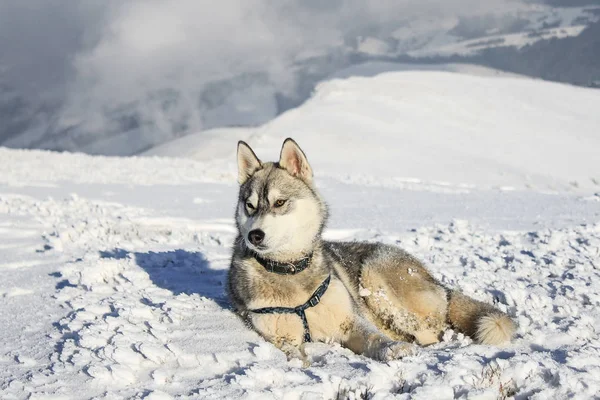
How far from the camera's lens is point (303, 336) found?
17.0 feet

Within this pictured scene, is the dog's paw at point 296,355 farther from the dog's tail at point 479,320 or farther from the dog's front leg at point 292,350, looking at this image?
the dog's tail at point 479,320

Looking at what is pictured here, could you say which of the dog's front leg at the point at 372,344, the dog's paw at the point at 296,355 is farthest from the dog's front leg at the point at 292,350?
the dog's front leg at the point at 372,344

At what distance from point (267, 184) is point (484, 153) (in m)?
47.5

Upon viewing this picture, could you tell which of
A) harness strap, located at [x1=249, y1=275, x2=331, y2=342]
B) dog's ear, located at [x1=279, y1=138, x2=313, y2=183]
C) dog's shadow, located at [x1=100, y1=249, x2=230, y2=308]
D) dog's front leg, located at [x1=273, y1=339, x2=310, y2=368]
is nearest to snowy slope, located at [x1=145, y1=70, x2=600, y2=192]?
dog's shadow, located at [x1=100, y1=249, x2=230, y2=308]

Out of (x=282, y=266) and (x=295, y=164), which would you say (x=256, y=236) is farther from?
(x=295, y=164)

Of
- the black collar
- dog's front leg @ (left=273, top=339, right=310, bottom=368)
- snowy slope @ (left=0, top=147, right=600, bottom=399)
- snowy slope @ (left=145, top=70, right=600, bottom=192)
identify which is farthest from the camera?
snowy slope @ (left=145, top=70, right=600, bottom=192)

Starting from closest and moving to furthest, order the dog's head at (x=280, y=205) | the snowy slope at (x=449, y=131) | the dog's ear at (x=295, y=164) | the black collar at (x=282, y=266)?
the dog's head at (x=280, y=205) → the black collar at (x=282, y=266) → the dog's ear at (x=295, y=164) → the snowy slope at (x=449, y=131)

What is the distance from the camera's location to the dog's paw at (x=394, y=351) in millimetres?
4629

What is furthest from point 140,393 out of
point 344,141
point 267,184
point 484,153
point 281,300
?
point 484,153

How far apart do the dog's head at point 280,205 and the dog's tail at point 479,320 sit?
170 centimetres

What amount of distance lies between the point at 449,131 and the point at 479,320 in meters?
52.6

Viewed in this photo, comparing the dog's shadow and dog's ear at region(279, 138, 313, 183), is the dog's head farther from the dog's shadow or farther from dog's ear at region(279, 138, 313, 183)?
the dog's shadow

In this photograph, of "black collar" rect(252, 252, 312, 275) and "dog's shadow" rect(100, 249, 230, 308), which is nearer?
"black collar" rect(252, 252, 312, 275)

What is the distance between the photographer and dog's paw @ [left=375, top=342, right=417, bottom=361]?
15.2 ft
